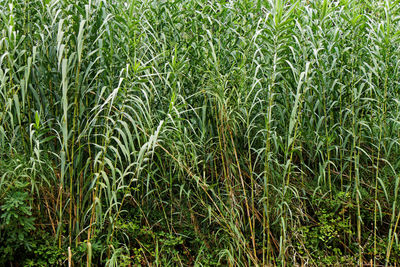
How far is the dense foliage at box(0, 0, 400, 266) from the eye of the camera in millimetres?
2980

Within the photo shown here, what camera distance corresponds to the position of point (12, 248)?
2.88 meters

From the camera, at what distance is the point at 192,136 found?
3.62 meters

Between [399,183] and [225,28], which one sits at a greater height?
[225,28]

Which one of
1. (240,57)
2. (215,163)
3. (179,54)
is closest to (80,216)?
(215,163)

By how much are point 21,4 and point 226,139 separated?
181cm

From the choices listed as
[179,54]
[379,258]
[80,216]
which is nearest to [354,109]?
[379,258]

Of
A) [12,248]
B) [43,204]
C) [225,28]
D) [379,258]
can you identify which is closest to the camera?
[12,248]

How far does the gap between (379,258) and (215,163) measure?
144 centimetres

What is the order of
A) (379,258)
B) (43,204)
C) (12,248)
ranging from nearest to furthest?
(12,248) → (43,204) → (379,258)

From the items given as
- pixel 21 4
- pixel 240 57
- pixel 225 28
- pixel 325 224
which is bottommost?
pixel 325 224

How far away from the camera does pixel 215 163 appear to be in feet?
11.6

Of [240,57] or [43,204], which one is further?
[240,57]

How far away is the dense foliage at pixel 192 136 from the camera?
2.98m

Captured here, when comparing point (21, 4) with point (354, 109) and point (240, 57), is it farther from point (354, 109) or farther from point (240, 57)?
point (354, 109)
